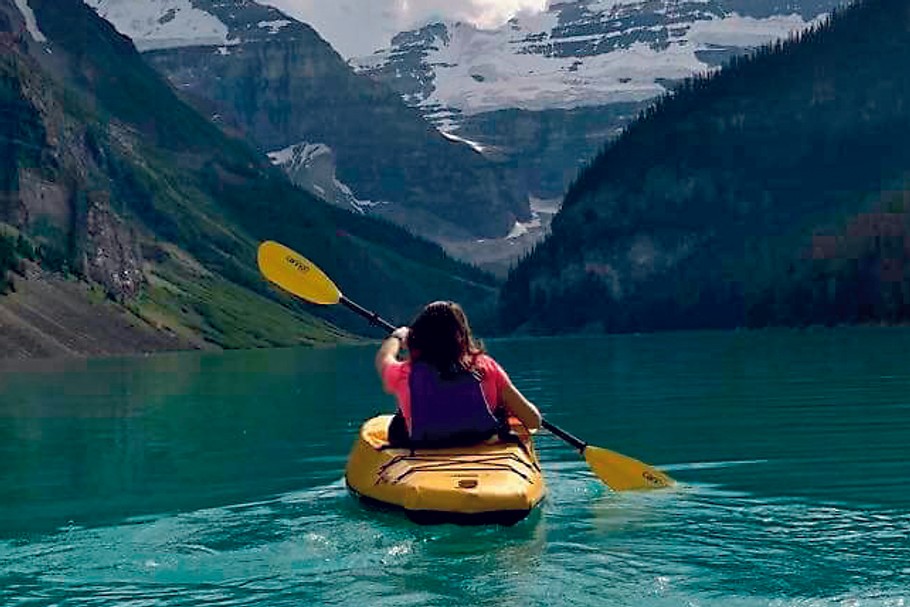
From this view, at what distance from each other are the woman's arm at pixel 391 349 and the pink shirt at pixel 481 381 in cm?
19

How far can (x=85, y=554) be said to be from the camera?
18.6 m

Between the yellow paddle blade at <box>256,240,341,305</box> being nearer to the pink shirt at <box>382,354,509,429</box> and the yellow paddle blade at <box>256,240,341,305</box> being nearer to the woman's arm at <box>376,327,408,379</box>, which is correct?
the woman's arm at <box>376,327,408,379</box>

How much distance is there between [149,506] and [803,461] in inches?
538

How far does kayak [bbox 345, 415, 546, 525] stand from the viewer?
1783 centimetres

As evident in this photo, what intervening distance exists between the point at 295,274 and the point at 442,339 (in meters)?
10.5

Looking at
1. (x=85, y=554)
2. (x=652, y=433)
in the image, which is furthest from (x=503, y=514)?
(x=652, y=433)

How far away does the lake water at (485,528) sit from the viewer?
1570 centimetres

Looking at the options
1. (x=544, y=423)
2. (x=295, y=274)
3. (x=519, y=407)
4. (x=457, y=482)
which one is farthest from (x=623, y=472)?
(x=295, y=274)

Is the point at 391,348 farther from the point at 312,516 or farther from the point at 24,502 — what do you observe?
the point at 24,502

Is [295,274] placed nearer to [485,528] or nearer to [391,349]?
[391,349]

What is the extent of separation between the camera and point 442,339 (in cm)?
1962

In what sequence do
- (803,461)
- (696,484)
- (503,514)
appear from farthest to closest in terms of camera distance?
(803,461)
(696,484)
(503,514)

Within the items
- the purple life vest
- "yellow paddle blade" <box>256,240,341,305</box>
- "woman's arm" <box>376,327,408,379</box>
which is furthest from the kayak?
"yellow paddle blade" <box>256,240,341,305</box>

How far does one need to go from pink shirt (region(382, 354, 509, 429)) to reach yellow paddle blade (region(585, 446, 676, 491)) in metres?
3.17
